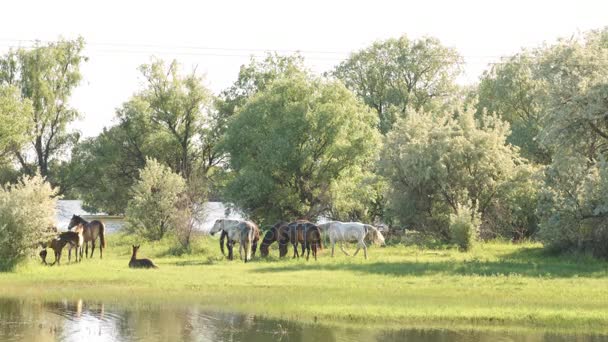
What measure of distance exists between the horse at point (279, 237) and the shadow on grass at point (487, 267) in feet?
11.2

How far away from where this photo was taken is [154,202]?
45938 mm

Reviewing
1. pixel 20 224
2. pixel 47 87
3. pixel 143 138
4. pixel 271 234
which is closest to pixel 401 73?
pixel 143 138

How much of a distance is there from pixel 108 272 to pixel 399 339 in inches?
586

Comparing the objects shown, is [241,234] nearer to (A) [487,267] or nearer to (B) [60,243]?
(B) [60,243]

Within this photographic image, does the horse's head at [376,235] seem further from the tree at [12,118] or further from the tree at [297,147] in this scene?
the tree at [12,118]

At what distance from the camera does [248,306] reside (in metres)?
22.5

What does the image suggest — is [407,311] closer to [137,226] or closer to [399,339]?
[399,339]

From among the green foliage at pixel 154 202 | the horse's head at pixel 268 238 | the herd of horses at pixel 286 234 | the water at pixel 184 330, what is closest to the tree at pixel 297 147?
the green foliage at pixel 154 202

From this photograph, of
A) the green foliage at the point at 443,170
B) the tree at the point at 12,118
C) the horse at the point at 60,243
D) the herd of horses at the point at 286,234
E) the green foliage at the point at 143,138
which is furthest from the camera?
the green foliage at the point at 143,138

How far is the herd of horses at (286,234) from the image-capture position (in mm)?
35594

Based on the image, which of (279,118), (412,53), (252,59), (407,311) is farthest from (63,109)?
(407,311)

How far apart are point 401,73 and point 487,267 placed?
4683 cm

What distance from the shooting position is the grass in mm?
20703

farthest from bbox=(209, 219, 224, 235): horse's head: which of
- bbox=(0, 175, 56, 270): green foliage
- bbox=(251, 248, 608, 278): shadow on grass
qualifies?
bbox=(0, 175, 56, 270): green foliage
